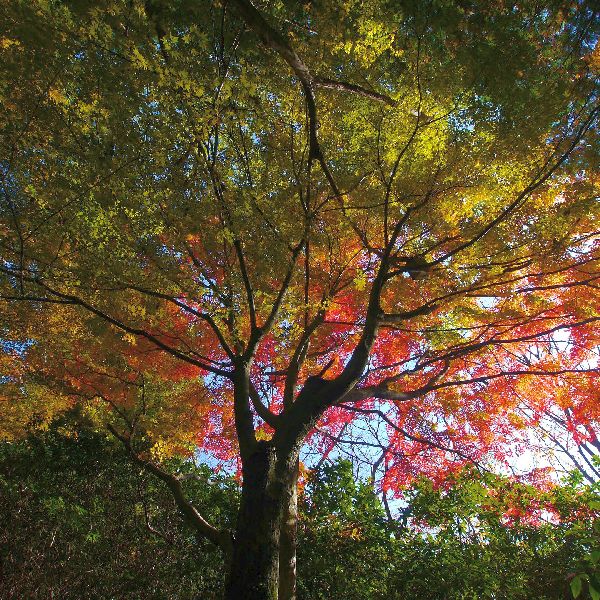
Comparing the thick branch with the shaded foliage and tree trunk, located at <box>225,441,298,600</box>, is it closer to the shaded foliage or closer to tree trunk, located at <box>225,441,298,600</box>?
the shaded foliage

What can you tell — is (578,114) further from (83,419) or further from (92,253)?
(83,419)

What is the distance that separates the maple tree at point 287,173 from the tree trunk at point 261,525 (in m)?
0.02

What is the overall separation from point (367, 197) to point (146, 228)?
8.91 ft

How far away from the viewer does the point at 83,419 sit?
845 cm

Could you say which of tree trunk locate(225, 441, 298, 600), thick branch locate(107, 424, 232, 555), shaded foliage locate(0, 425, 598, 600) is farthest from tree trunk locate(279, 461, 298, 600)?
shaded foliage locate(0, 425, 598, 600)

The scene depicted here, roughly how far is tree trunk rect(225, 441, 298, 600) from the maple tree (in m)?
0.02

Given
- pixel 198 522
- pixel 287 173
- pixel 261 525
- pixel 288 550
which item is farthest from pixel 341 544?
pixel 287 173

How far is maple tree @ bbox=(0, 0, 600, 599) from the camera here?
132 inches

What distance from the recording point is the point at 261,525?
3633 mm

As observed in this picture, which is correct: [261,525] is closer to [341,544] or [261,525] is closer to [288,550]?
[288,550]

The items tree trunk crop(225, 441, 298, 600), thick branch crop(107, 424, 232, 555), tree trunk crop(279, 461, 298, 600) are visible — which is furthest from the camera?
thick branch crop(107, 424, 232, 555)

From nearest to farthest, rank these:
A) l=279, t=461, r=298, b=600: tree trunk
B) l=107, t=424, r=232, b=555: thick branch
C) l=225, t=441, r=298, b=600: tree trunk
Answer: l=225, t=441, r=298, b=600: tree trunk → l=279, t=461, r=298, b=600: tree trunk → l=107, t=424, r=232, b=555: thick branch

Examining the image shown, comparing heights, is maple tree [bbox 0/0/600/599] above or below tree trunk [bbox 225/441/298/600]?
above

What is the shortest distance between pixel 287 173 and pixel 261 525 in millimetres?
3973
